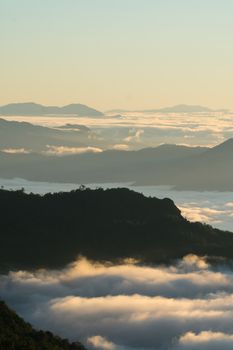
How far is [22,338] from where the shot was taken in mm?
144750

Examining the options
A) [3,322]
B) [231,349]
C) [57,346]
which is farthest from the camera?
[231,349]

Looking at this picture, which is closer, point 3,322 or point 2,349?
point 2,349

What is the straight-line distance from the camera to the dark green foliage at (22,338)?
136762 millimetres

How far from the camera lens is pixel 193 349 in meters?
188

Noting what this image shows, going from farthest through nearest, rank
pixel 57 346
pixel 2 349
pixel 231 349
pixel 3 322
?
pixel 231 349 → pixel 3 322 → pixel 57 346 → pixel 2 349

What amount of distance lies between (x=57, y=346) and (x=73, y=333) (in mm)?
56162

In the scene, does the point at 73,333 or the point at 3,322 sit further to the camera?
the point at 73,333

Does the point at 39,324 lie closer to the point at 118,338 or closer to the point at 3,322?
the point at 118,338

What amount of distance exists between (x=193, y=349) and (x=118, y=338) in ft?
55.7

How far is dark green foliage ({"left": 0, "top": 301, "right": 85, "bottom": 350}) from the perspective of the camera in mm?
136762

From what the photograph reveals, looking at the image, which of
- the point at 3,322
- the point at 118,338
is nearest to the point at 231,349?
the point at 118,338

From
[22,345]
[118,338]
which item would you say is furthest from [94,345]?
[22,345]

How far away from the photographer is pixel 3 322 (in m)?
156

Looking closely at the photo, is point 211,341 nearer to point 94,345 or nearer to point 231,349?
point 231,349
